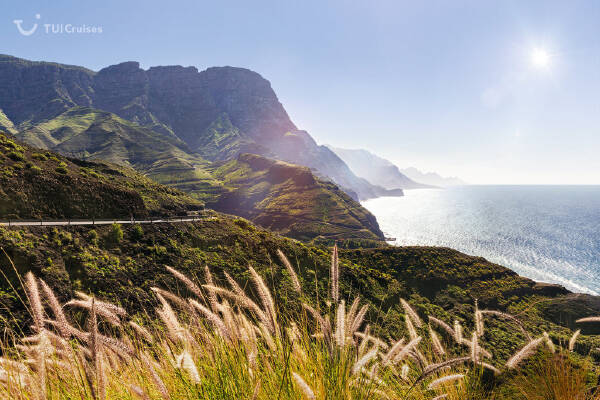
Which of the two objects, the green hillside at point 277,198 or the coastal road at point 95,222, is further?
the green hillside at point 277,198

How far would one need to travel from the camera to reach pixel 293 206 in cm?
14200

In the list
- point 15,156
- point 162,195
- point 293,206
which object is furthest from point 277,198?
point 15,156

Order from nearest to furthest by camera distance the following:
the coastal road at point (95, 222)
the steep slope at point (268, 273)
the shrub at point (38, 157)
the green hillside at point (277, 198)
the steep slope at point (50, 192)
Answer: the steep slope at point (268, 273)
the coastal road at point (95, 222)
the steep slope at point (50, 192)
the shrub at point (38, 157)
the green hillside at point (277, 198)

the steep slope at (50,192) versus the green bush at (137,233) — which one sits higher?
the steep slope at (50,192)

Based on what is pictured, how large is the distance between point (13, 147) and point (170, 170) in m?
172

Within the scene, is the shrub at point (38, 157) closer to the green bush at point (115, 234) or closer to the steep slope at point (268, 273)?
the steep slope at point (268, 273)

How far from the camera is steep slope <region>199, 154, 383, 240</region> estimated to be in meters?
122

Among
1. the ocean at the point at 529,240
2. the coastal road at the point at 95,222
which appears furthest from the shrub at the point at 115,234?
the ocean at the point at 529,240

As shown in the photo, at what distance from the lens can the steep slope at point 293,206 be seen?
12162 cm

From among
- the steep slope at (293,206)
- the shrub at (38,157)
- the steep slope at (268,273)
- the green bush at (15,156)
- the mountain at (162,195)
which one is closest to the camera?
the steep slope at (268,273)

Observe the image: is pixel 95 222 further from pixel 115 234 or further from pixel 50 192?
pixel 50 192

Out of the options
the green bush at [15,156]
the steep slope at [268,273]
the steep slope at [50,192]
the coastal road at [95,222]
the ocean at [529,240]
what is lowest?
the ocean at [529,240]

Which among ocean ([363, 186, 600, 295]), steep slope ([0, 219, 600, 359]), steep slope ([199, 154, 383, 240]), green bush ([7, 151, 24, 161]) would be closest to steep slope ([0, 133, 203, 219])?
green bush ([7, 151, 24, 161])

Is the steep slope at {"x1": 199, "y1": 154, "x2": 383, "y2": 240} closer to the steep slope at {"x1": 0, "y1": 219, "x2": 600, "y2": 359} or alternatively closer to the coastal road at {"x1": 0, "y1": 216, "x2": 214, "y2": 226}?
the steep slope at {"x1": 0, "y1": 219, "x2": 600, "y2": 359}
